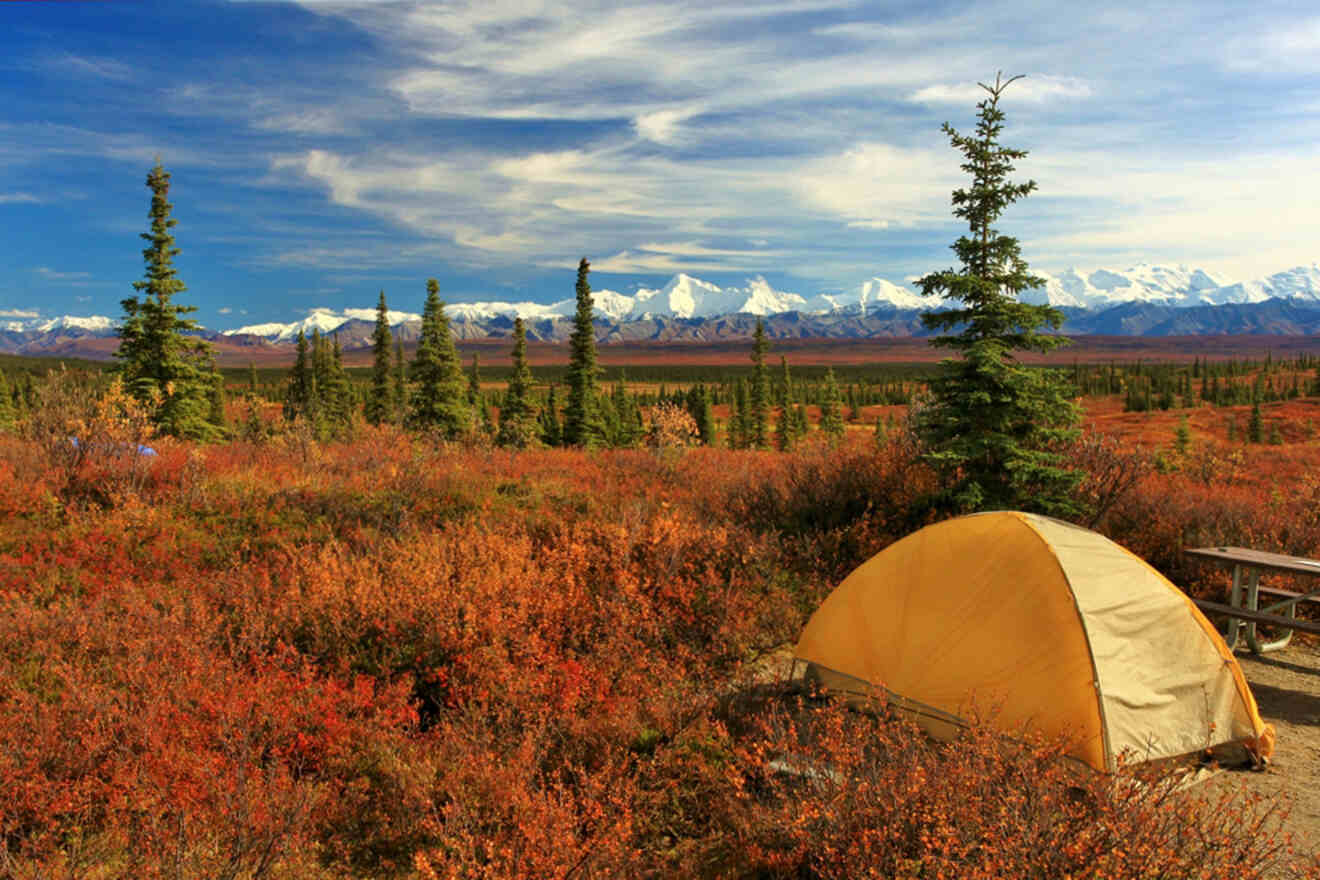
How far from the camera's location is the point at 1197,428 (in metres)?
61.4

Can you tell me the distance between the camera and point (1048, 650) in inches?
239

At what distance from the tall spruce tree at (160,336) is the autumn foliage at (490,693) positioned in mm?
15964

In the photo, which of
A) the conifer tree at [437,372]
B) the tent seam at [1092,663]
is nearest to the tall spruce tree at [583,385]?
the conifer tree at [437,372]

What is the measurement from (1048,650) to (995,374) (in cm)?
551

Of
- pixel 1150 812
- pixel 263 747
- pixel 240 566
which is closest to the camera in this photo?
pixel 1150 812

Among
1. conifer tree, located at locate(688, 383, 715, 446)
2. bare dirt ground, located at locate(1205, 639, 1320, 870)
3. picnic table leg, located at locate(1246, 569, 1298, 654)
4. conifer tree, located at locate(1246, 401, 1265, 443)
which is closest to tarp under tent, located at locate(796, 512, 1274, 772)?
bare dirt ground, located at locate(1205, 639, 1320, 870)

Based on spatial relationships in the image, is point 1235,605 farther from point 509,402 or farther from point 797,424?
point 797,424

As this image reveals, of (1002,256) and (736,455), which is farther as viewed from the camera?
(736,455)

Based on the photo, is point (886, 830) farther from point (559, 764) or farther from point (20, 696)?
point (20, 696)

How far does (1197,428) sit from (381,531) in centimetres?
7128

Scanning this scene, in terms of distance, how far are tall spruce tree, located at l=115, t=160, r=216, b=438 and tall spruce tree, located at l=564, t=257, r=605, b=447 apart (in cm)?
2091

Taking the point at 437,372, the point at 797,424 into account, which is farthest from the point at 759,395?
the point at 437,372

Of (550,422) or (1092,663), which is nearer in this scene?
(1092,663)

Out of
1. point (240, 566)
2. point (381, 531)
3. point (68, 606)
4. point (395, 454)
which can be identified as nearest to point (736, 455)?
point (395, 454)
